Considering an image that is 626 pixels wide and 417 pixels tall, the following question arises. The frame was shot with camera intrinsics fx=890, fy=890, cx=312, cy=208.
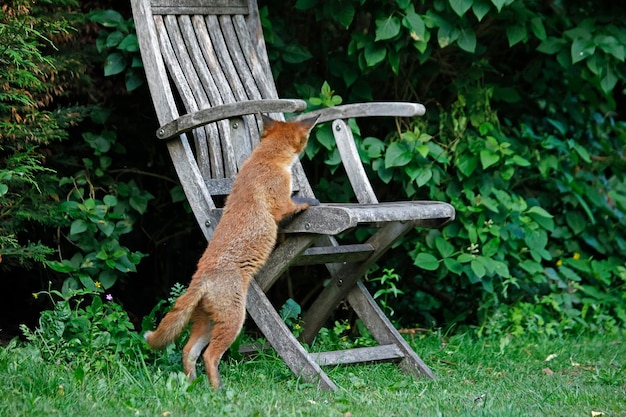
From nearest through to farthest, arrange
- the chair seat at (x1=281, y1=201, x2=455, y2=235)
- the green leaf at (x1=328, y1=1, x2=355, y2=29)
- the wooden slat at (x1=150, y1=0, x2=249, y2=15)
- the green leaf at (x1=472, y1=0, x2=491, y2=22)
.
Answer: the chair seat at (x1=281, y1=201, x2=455, y2=235)
the wooden slat at (x1=150, y1=0, x2=249, y2=15)
the green leaf at (x1=472, y1=0, x2=491, y2=22)
the green leaf at (x1=328, y1=1, x2=355, y2=29)

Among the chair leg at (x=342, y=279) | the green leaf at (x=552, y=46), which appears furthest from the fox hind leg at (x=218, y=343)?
the green leaf at (x=552, y=46)

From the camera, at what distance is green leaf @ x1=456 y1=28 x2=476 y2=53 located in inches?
206

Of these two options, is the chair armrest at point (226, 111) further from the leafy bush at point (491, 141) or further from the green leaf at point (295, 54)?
the green leaf at point (295, 54)

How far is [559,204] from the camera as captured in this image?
6.25 meters

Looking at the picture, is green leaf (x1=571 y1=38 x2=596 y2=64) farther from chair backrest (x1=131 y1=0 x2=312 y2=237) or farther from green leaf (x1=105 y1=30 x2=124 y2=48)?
green leaf (x1=105 y1=30 x2=124 y2=48)

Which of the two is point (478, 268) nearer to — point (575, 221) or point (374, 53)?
point (575, 221)

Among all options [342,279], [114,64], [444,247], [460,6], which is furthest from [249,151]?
[444,247]

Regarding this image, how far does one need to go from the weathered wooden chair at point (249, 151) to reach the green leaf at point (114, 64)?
479 mm

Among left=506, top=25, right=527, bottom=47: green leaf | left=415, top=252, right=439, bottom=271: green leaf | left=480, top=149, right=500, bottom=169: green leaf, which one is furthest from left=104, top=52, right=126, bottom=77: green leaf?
left=506, top=25, right=527, bottom=47: green leaf

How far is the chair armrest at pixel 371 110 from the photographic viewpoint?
13.8 feet

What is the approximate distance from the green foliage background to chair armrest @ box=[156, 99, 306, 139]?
734 millimetres

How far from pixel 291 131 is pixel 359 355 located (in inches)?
44.4

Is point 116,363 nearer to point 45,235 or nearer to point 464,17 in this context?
point 45,235

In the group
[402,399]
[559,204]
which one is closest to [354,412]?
[402,399]
